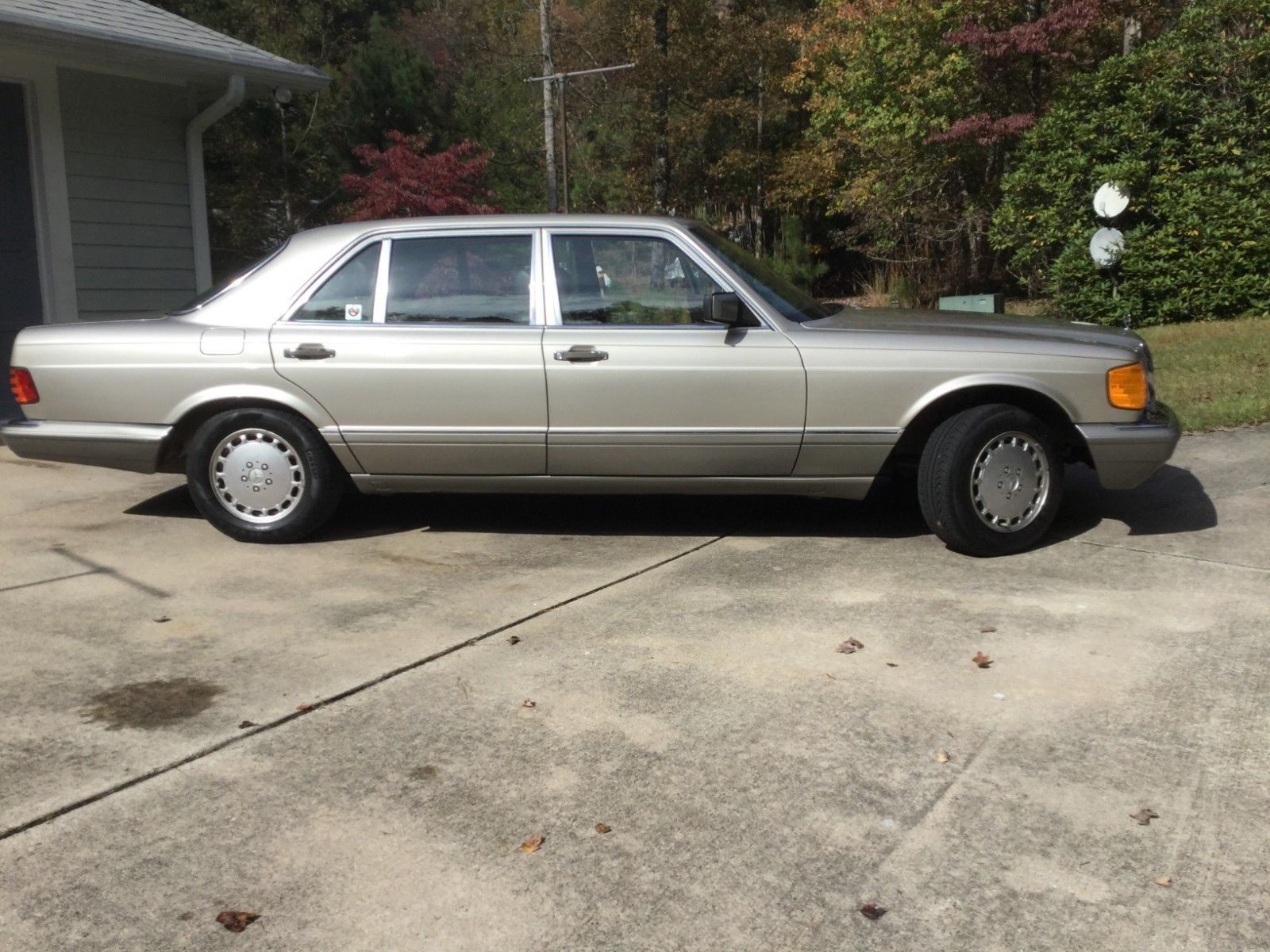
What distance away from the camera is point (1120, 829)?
309 centimetres

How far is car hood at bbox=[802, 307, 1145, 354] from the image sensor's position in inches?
221

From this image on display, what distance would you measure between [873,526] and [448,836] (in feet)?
12.1

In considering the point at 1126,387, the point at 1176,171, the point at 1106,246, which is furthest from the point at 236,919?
the point at 1176,171

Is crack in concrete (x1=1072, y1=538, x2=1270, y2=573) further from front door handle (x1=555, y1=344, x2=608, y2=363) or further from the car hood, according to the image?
front door handle (x1=555, y1=344, x2=608, y2=363)

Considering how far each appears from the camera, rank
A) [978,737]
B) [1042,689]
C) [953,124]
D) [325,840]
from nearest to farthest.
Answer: [325,840] < [978,737] < [1042,689] < [953,124]

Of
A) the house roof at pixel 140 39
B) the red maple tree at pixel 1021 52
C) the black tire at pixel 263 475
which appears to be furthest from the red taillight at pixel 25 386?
the red maple tree at pixel 1021 52

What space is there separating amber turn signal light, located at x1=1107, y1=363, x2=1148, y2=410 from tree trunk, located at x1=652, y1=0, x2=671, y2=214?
24.9 meters

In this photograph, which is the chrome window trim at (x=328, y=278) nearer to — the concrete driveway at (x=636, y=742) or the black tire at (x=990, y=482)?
the concrete driveway at (x=636, y=742)

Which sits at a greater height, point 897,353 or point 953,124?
point 953,124

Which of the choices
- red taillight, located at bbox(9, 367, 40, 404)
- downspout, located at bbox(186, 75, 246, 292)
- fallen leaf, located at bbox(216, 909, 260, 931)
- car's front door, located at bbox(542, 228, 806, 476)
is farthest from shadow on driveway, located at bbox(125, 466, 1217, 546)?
downspout, located at bbox(186, 75, 246, 292)

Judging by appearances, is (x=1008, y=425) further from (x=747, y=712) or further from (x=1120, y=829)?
(x=1120, y=829)

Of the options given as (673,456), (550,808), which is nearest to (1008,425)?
(673,456)

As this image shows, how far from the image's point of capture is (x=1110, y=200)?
1531 centimetres

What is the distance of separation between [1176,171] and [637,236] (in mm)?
12019
